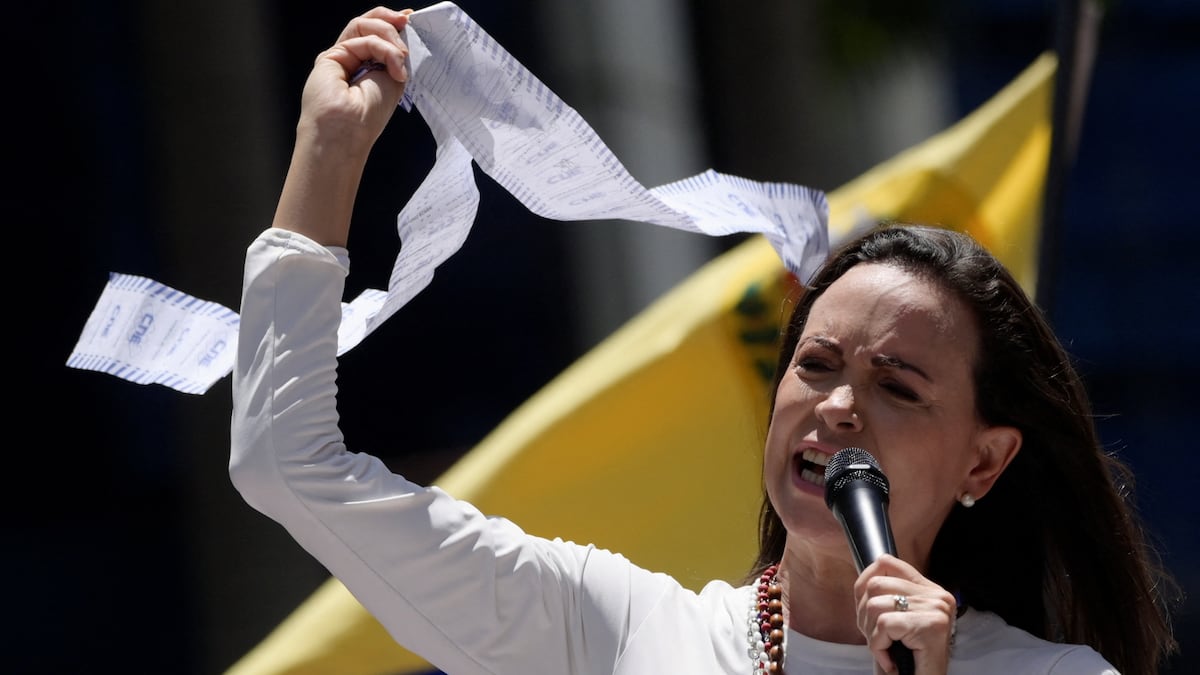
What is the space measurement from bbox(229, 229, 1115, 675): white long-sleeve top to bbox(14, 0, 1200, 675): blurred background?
174cm

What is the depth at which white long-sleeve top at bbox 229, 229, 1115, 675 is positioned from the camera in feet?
5.27

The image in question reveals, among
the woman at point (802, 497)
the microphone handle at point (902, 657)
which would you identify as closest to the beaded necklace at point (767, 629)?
the woman at point (802, 497)

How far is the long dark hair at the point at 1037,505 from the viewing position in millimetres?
1890

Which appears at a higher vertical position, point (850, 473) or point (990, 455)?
point (990, 455)

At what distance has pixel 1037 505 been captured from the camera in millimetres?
1963

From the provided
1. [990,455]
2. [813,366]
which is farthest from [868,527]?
[990,455]

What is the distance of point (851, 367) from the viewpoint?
1.78 meters

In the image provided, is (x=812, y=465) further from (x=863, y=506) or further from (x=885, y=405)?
(x=863, y=506)

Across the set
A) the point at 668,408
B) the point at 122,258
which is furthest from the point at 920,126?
the point at 122,258

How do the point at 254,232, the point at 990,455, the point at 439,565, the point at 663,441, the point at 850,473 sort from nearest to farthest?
1. the point at 850,473
2. the point at 439,565
3. the point at 990,455
4. the point at 663,441
5. the point at 254,232

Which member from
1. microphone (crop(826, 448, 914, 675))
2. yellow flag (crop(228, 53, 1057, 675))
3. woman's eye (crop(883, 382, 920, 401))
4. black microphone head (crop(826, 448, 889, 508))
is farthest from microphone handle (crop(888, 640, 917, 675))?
yellow flag (crop(228, 53, 1057, 675))

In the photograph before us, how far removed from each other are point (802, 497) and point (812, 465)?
0.05 meters

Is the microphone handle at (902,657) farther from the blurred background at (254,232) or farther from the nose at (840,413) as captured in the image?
the blurred background at (254,232)

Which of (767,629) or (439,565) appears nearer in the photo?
(439,565)
